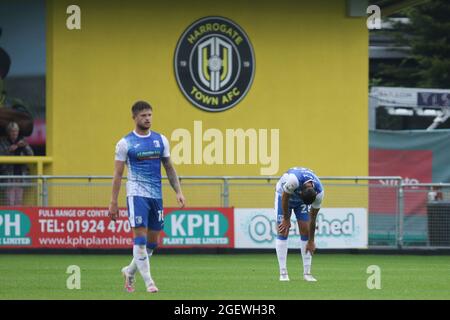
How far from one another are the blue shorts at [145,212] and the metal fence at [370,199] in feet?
36.4

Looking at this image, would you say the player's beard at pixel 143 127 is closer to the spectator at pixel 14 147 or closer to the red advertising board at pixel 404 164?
the spectator at pixel 14 147

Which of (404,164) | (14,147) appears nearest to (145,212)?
(14,147)

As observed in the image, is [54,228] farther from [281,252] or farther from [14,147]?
[281,252]

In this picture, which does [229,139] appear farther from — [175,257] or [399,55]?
[399,55]

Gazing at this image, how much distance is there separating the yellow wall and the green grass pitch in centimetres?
407

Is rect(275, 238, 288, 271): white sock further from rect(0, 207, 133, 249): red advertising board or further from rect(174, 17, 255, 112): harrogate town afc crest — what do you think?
rect(174, 17, 255, 112): harrogate town afc crest

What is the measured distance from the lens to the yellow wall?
92.0ft

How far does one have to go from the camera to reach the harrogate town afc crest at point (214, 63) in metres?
28.6

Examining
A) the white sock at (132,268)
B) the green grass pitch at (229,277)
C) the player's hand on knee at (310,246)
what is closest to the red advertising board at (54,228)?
the green grass pitch at (229,277)

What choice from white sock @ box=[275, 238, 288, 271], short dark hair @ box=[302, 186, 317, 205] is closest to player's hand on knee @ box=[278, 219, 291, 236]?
white sock @ box=[275, 238, 288, 271]

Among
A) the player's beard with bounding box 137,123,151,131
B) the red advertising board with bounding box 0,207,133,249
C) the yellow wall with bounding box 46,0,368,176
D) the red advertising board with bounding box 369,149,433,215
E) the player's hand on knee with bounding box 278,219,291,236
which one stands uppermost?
the yellow wall with bounding box 46,0,368,176

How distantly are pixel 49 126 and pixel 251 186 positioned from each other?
189 inches

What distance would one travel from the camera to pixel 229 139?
28734 millimetres

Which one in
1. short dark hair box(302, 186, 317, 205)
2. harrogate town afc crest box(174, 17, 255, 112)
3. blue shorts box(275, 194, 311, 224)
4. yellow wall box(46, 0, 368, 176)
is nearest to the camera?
short dark hair box(302, 186, 317, 205)
